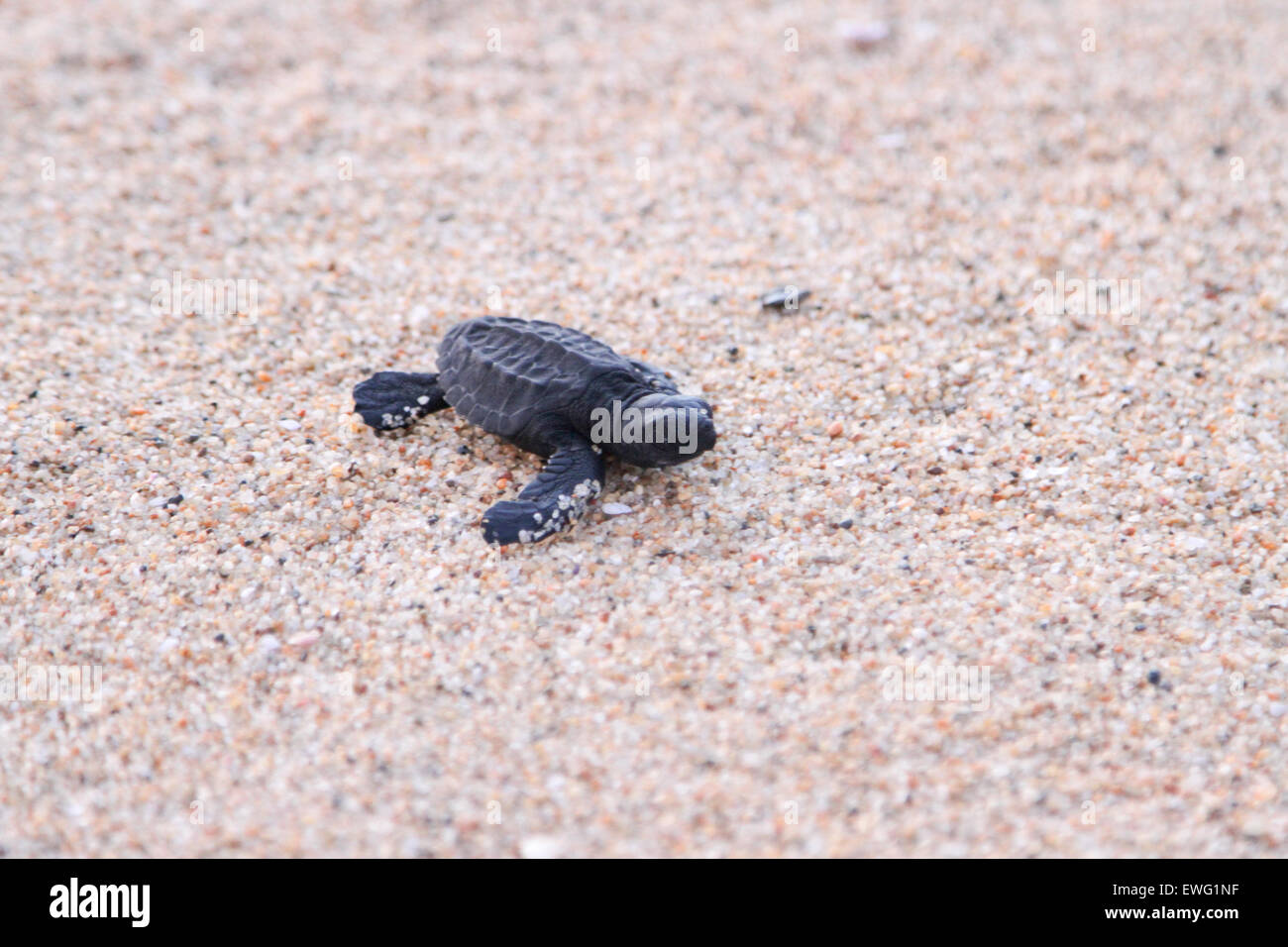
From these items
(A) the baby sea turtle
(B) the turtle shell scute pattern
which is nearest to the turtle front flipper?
(A) the baby sea turtle

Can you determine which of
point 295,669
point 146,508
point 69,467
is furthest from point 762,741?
point 69,467

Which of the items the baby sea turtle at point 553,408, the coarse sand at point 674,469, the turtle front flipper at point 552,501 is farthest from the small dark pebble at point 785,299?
the turtle front flipper at point 552,501

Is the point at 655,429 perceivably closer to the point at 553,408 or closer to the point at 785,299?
the point at 553,408

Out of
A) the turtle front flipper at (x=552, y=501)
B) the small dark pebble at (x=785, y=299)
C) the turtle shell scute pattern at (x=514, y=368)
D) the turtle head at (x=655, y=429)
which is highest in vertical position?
the small dark pebble at (x=785, y=299)

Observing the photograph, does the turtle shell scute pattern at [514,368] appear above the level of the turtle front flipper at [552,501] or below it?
above

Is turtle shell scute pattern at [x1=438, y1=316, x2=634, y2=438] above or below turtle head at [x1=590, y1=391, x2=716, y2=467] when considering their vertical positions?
above

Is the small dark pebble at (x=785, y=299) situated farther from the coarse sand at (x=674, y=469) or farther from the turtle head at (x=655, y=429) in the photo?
the turtle head at (x=655, y=429)

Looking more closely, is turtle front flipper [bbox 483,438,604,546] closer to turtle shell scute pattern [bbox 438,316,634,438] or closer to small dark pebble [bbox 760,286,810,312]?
turtle shell scute pattern [bbox 438,316,634,438]
